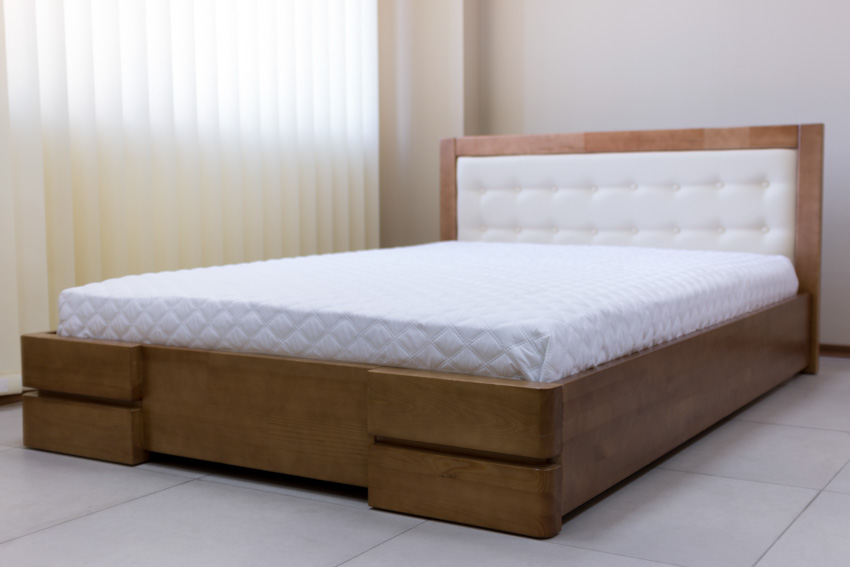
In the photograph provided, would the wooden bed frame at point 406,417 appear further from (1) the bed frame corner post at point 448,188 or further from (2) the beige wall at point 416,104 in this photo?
(2) the beige wall at point 416,104

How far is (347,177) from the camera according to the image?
163 inches

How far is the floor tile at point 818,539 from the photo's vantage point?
4.94ft

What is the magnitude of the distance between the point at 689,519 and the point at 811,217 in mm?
1904

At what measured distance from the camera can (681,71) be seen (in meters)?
3.92

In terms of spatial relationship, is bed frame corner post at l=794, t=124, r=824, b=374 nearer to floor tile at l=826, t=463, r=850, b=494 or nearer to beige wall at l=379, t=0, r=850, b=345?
beige wall at l=379, t=0, r=850, b=345

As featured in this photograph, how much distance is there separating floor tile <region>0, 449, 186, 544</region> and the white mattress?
1.00 ft

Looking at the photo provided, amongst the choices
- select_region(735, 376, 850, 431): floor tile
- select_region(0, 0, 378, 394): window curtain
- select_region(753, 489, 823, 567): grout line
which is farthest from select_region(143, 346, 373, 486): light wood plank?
select_region(735, 376, 850, 431): floor tile

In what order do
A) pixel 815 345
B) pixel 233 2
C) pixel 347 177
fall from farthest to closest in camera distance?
1. pixel 347 177
2. pixel 233 2
3. pixel 815 345

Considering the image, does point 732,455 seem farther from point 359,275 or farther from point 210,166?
point 210,166

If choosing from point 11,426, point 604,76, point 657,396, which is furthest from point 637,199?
point 11,426

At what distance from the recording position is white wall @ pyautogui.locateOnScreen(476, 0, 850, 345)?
3615 mm

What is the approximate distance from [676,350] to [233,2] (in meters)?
2.31

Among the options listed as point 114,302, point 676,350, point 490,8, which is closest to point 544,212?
point 490,8

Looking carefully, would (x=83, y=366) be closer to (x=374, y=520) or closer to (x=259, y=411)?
(x=259, y=411)
